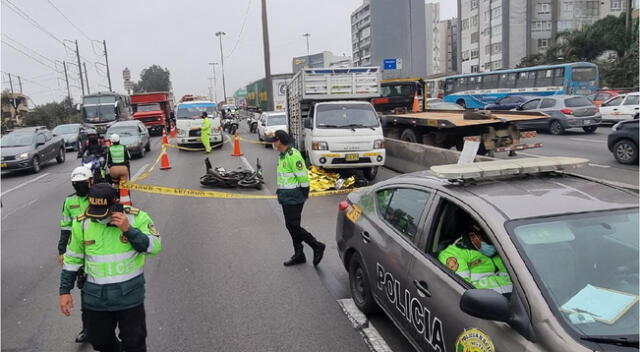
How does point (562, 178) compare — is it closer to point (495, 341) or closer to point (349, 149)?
point (495, 341)

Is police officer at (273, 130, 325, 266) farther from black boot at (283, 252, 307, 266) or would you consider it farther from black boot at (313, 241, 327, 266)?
black boot at (283, 252, 307, 266)

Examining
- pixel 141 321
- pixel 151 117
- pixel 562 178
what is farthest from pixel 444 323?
pixel 151 117

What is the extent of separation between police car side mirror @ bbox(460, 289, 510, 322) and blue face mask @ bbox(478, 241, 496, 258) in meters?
0.53

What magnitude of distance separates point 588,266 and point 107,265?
294 cm

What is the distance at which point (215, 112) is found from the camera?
2438cm

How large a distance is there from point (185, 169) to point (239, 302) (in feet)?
37.9

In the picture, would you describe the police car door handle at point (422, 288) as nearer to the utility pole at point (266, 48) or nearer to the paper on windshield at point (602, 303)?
the paper on windshield at point (602, 303)

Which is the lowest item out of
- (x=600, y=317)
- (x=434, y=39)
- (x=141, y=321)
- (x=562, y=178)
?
(x=141, y=321)

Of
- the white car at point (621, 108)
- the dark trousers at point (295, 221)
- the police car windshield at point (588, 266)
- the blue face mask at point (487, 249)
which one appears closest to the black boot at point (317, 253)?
the dark trousers at point (295, 221)

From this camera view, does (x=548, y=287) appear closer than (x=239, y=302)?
Yes

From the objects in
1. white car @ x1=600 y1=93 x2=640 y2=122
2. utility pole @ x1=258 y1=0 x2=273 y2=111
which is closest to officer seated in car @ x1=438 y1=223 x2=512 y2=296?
white car @ x1=600 y1=93 x2=640 y2=122

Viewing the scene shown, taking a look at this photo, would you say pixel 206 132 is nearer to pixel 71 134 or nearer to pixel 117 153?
pixel 71 134

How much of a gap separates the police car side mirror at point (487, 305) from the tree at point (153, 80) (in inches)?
3965

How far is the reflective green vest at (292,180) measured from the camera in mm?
6125
